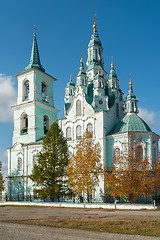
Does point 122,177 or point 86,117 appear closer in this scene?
point 122,177

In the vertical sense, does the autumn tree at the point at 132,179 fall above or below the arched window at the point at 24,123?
below

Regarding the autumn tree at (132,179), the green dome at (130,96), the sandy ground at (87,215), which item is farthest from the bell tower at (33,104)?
the sandy ground at (87,215)

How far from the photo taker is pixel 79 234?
1062cm

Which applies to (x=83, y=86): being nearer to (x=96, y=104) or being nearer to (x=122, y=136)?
(x=96, y=104)

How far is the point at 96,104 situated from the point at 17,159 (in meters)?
13.6

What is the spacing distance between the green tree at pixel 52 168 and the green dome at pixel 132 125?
23.6 feet

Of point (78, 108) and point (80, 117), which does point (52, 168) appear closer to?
point (80, 117)

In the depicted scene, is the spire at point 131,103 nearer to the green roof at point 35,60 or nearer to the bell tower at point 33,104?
the bell tower at point 33,104

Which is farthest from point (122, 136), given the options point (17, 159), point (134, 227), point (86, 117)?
point (134, 227)

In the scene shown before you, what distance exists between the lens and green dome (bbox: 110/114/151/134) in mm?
32938

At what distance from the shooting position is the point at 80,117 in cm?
3609

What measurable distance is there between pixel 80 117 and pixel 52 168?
8776mm

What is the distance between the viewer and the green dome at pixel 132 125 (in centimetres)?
3294

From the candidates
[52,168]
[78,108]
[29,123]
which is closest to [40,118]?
[29,123]
